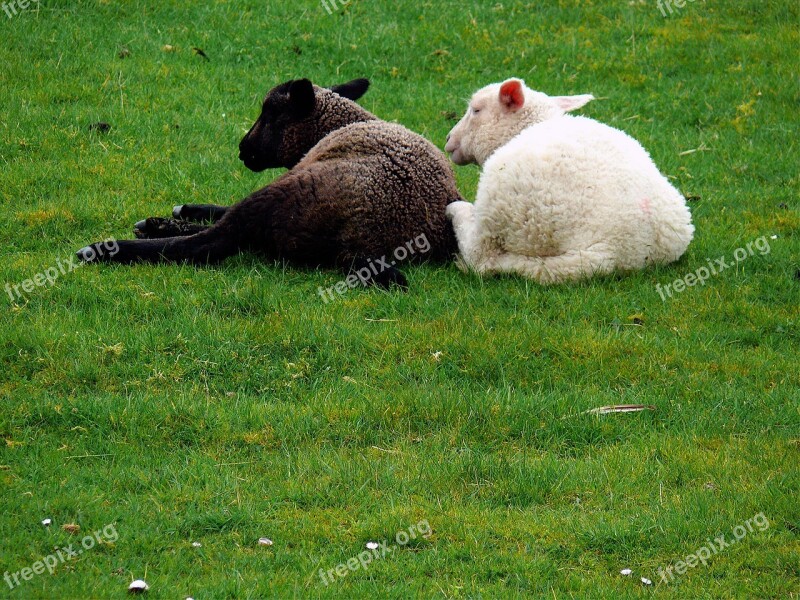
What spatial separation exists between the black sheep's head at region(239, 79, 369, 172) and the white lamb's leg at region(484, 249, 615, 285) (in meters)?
2.23

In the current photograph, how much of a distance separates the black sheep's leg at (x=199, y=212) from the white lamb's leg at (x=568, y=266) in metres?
2.47

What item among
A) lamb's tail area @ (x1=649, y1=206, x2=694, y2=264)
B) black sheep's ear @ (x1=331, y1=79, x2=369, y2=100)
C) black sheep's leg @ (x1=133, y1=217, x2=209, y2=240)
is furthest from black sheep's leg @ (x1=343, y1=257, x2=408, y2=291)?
black sheep's ear @ (x1=331, y1=79, x2=369, y2=100)

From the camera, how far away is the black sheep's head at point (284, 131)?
8625 millimetres

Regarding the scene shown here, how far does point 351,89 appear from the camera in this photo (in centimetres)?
922

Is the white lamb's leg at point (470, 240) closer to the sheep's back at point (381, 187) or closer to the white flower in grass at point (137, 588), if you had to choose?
the sheep's back at point (381, 187)

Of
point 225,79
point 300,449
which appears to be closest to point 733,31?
point 225,79

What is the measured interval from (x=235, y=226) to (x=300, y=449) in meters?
2.43

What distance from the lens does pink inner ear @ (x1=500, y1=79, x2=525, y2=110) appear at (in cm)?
861

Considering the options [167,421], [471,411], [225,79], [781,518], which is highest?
[225,79]

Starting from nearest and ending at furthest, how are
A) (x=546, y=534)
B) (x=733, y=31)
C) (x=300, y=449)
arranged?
(x=546, y=534) → (x=300, y=449) → (x=733, y=31)

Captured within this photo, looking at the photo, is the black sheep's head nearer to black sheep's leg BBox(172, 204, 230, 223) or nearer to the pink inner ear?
black sheep's leg BBox(172, 204, 230, 223)

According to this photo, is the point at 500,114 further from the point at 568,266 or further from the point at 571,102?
the point at 568,266

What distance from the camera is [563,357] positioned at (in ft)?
21.4

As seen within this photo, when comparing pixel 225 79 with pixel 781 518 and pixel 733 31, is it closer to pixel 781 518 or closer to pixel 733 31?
pixel 733 31
